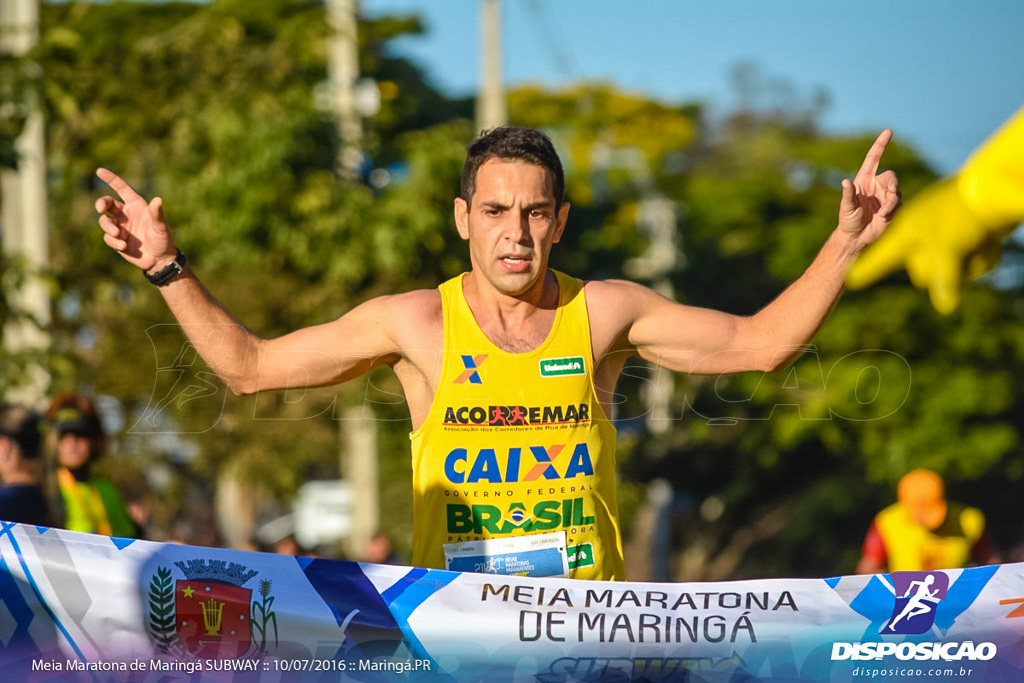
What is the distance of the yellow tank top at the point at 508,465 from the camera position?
327 cm

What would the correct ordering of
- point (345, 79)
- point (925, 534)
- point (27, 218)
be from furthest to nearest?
point (345, 79), point (27, 218), point (925, 534)

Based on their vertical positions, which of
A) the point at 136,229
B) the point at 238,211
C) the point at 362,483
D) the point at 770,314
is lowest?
the point at 770,314

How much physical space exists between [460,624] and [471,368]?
0.67 m

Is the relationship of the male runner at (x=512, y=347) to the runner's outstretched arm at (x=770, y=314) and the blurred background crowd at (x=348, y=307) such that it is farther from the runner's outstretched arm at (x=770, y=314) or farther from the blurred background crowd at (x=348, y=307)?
the blurred background crowd at (x=348, y=307)

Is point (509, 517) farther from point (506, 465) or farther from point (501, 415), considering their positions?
point (501, 415)

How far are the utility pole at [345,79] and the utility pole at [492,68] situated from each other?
2.45 meters

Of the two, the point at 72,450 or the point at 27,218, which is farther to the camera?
the point at 27,218

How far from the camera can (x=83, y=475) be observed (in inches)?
228

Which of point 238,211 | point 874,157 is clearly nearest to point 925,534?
point 874,157

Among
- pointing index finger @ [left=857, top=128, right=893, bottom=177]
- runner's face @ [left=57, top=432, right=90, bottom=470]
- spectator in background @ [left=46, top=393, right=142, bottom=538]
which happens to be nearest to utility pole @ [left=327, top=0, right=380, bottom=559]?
spectator in background @ [left=46, top=393, right=142, bottom=538]

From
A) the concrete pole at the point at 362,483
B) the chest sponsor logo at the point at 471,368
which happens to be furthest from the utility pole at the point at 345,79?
the chest sponsor logo at the point at 471,368

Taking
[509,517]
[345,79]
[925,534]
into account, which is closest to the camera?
[509,517]

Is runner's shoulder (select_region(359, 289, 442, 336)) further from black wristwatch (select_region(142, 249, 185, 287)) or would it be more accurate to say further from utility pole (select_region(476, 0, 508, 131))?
utility pole (select_region(476, 0, 508, 131))

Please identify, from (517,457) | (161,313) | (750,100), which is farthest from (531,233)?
(750,100)
